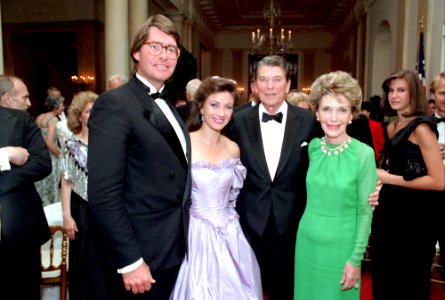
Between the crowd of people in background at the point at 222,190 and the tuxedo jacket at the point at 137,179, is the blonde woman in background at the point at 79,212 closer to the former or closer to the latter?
the crowd of people in background at the point at 222,190

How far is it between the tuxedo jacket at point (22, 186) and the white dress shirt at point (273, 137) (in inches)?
53.0

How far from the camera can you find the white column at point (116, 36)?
22.6 ft

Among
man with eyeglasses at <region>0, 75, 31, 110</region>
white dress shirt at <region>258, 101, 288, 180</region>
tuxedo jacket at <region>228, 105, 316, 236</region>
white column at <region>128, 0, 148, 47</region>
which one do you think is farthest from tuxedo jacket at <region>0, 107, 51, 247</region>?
white column at <region>128, 0, 148, 47</region>

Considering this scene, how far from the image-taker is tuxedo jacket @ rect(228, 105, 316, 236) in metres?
2.56

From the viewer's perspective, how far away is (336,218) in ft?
7.14

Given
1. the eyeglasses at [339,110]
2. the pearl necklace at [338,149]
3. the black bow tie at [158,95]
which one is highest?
the black bow tie at [158,95]

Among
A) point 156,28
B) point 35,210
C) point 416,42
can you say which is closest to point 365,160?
point 156,28

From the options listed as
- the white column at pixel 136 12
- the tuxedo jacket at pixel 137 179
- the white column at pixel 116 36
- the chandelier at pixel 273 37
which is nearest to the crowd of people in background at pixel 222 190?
the tuxedo jacket at pixel 137 179

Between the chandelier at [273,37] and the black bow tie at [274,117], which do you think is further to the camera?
the chandelier at [273,37]

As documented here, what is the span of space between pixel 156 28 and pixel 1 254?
1589mm

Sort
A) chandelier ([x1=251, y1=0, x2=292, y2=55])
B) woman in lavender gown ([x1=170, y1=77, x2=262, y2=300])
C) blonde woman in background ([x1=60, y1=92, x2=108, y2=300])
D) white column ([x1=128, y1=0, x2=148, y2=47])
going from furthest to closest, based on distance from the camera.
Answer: chandelier ([x1=251, y1=0, x2=292, y2=55]), white column ([x1=128, y1=0, x2=148, y2=47]), blonde woman in background ([x1=60, y1=92, x2=108, y2=300]), woman in lavender gown ([x1=170, y1=77, x2=262, y2=300])

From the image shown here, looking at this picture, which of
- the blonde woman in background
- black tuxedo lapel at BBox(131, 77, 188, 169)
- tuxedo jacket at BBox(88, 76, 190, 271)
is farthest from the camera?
the blonde woman in background

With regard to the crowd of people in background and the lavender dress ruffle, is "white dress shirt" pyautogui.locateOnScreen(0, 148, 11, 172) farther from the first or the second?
the lavender dress ruffle

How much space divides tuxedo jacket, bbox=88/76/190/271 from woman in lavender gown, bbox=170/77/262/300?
0.28m
